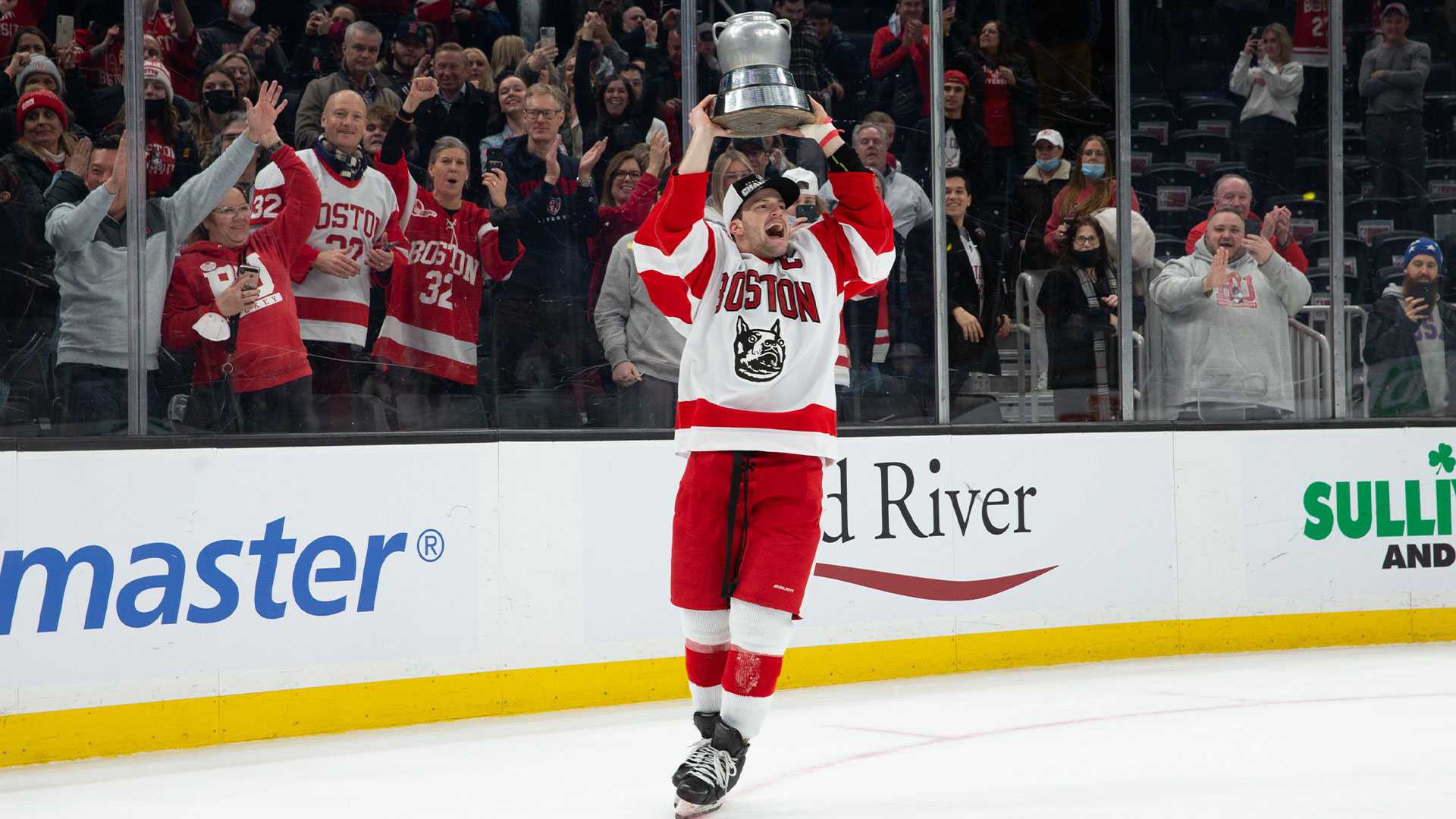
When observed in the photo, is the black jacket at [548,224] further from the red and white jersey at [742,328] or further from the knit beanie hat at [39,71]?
the red and white jersey at [742,328]

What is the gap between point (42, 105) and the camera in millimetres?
4320

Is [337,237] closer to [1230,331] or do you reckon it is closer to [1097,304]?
[1097,304]

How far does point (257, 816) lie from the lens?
10.7ft

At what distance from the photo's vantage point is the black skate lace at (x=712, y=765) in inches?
122

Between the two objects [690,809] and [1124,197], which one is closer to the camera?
[690,809]

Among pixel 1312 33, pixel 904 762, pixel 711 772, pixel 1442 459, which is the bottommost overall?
pixel 904 762

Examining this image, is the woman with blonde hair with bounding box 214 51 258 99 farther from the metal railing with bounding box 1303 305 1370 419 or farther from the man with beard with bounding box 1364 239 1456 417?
the man with beard with bounding box 1364 239 1456 417

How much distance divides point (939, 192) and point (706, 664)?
3.07m

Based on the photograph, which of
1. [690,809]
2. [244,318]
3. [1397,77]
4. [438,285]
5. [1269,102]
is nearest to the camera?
[690,809]

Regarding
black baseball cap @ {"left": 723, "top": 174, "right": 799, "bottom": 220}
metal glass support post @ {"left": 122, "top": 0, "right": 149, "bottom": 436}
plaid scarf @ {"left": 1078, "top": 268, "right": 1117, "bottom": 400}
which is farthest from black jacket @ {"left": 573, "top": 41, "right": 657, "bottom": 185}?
black baseball cap @ {"left": 723, "top": 174, "right": 799, "bottom": 220}

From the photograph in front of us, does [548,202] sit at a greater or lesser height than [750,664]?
greater

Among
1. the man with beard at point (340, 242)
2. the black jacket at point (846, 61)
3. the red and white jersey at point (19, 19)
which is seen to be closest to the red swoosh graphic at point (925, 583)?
the man with beard at point (340, 242)

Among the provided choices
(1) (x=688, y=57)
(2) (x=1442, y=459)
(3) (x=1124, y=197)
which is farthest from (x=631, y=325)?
(2) (x=1442, y=459)

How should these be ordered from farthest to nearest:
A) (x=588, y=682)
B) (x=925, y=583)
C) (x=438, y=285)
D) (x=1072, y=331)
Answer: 1. (x=1072, y=331)
2. (x=925, y=583)
3. (x=438, y=285)
4. (x=588, y=682)
